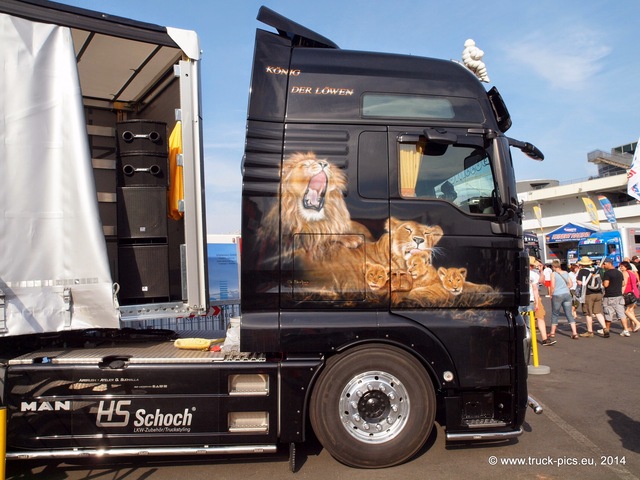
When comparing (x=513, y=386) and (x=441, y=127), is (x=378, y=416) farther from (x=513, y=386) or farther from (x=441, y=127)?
(x=441, y=127)

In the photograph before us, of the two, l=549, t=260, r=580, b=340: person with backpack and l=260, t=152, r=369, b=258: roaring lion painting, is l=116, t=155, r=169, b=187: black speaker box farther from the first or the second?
l=549, t=260, r=580, b=340: person with backpack

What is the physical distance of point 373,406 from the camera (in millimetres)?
3971

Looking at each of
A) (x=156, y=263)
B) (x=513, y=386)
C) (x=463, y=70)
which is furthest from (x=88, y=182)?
(x=513, y=386)

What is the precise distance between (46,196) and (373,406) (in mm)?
3155

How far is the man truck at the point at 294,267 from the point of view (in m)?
3.79

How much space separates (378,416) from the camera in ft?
13.1

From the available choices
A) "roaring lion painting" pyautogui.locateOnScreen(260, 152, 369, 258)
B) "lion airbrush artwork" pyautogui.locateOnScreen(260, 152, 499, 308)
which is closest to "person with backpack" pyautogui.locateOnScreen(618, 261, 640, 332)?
"lion airbrush artwork" pyautogui.locateOnScreen(260, 152, 499, 308)

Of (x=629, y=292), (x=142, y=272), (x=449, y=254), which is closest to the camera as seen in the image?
(x=449, y=254)

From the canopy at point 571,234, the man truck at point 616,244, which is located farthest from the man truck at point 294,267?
the canopy at point 571,234

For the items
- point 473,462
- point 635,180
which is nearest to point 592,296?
point 635,180

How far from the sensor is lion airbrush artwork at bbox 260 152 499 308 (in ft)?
12.9

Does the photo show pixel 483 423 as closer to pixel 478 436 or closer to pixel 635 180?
pixel 478 436

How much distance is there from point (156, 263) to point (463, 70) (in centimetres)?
334

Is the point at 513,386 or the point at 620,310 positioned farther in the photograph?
the point at 620,310
